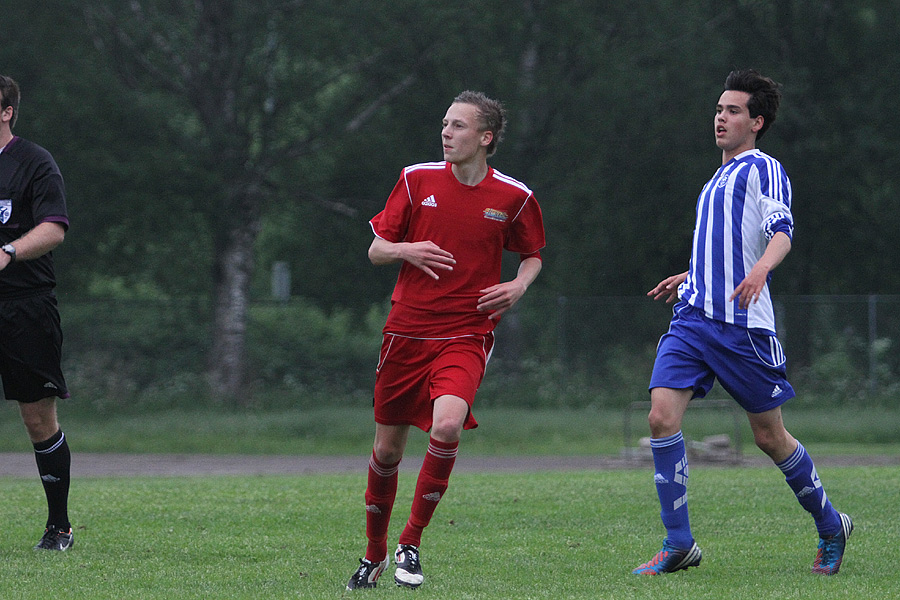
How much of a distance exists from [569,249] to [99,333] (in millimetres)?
8959

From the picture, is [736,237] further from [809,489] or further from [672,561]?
[672,561]

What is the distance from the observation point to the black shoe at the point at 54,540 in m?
6.41

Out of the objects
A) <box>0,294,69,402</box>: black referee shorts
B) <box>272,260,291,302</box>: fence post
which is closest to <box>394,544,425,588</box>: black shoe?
<box>0,294,69,402</box>: black referee shorts

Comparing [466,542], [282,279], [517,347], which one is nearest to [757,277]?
[466,542]

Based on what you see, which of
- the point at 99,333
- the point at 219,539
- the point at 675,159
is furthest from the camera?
the point at 675,159

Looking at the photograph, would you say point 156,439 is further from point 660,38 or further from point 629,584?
point 629,584

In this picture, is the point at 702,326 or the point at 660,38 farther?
the point at 660,38

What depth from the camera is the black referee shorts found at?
20.7ft

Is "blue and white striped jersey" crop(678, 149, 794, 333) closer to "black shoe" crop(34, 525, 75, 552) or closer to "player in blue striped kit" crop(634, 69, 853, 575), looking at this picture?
"player in blue striped kit" crop(634, 69, 853, 575)

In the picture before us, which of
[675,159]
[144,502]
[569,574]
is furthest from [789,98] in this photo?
[569,574]

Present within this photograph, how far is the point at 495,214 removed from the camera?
18.4ft

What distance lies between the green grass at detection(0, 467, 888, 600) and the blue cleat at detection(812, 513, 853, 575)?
70mm

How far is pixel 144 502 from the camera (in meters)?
8.62

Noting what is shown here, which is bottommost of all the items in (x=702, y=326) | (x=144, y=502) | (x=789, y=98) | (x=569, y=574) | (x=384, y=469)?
(x=144, y=502)
